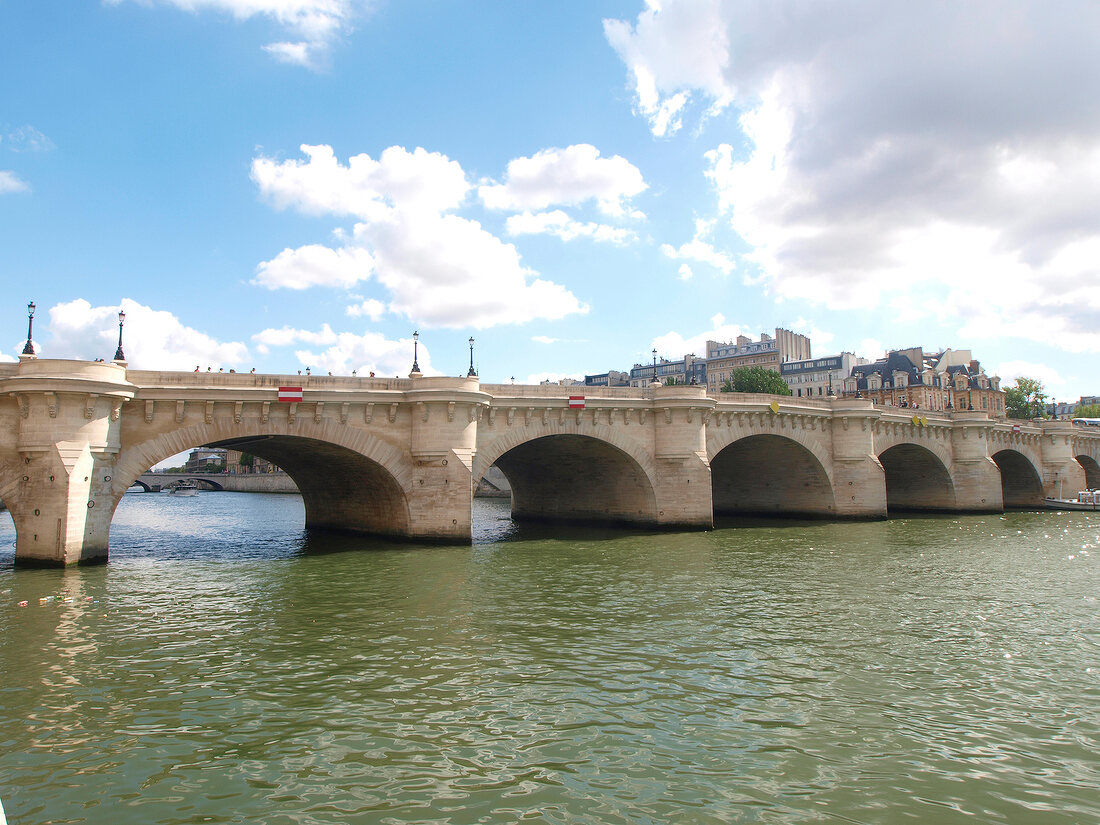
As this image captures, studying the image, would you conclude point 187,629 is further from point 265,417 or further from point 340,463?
point 340,463

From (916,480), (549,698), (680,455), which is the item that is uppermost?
(680,455)

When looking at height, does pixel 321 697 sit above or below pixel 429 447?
below

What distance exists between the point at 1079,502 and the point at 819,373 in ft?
162

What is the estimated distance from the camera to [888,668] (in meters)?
14.7

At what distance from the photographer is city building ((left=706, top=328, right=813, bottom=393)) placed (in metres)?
116

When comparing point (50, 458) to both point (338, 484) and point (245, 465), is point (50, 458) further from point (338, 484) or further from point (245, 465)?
point (245, 465)

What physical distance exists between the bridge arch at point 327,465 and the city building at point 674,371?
3088 inches

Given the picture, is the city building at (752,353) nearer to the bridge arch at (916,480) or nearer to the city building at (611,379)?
the city building at (611,379)

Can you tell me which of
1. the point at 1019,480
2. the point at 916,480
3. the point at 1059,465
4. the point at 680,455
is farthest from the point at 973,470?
the point at 680,455

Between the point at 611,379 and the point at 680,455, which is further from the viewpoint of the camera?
the point at 611,379

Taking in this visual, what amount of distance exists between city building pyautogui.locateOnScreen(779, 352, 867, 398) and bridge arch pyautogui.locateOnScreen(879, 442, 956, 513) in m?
44.2

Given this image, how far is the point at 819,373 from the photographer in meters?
110

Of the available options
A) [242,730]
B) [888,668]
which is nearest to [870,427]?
[888,668]

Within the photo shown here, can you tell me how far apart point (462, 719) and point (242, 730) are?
3.50m
